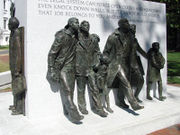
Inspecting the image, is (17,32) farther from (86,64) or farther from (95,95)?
(95,95)

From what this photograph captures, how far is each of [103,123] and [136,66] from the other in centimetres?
189

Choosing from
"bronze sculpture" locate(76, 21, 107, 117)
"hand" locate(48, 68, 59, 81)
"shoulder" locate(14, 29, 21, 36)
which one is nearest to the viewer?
"hand" locate(48, 68, 59, 81)

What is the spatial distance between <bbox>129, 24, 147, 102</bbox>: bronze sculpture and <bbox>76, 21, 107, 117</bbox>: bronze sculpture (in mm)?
980

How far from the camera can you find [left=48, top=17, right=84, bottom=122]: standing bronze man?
15.6 feet

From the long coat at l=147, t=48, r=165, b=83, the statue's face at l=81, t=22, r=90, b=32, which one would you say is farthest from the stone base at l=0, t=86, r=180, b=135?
the statue's face at l=81, t=22, r=90, b=32

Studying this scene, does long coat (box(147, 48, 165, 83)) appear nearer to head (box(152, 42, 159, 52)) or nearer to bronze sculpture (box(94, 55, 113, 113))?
head (box(152, 42, 159, 52))

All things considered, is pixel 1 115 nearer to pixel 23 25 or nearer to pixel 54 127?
pixel 54 127

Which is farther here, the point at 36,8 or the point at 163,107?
the point at 163,107

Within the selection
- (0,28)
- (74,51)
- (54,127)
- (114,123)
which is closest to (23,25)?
(74,51)

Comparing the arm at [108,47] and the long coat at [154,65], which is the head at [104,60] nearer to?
the arm at [108,47]

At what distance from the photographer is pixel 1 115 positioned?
525 centimetres

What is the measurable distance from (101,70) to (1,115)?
2.60 metres

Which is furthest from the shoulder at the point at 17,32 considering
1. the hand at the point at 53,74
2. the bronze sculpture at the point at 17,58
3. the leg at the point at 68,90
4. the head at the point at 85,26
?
the head at the point at 85,26

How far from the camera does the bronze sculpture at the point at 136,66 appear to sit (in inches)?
225
